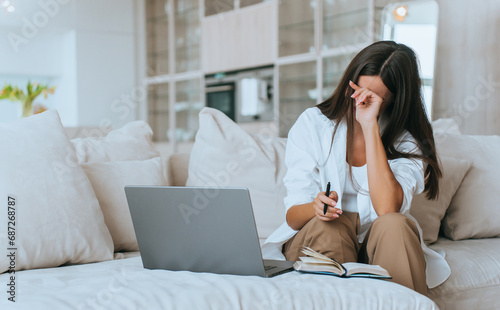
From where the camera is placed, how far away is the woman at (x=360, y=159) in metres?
1.61

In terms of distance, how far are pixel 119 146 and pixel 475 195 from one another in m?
1.37

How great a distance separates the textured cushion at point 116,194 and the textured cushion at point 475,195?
117 cm

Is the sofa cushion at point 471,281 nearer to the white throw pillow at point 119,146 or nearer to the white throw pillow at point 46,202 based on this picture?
the white throw pillow at point 46,202

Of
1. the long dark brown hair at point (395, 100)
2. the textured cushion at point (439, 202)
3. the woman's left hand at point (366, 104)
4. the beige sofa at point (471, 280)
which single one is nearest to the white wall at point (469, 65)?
the textured cushion at point (439, 202)

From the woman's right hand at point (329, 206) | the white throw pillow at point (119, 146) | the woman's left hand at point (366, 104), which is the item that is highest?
the woman's left hand at point (366, 104)

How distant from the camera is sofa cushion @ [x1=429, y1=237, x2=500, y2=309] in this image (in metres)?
1.68

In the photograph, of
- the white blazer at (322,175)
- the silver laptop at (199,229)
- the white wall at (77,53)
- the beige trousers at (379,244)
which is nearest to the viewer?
the silver laptop at (199,229)

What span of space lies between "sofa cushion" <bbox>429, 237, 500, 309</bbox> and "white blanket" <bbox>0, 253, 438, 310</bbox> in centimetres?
47

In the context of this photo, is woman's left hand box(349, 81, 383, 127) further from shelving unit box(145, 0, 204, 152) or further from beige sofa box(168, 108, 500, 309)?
shelving unit box(145, 0, 204, 152)

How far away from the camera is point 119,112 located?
671 cm

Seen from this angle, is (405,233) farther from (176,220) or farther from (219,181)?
(219,181)

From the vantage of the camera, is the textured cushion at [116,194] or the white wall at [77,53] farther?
the white wall at [77,53]

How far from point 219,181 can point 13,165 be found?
773 millimetres

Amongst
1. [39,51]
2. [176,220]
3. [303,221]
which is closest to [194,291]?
[176,220]
